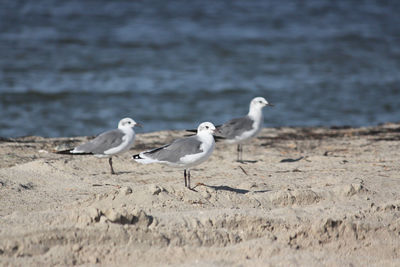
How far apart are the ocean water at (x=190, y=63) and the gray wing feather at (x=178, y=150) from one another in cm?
606

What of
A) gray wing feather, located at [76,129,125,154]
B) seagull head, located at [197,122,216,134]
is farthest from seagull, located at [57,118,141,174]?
seagull head, located at [197,122,216,134]

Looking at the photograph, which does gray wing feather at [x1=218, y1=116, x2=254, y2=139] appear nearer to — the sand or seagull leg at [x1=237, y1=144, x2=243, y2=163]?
seagull leg at [x1=237, y1=144, x2=243, y2=163]

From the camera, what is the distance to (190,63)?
1881 centimetres

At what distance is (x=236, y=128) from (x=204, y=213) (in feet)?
12.4

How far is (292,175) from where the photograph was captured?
716 cm

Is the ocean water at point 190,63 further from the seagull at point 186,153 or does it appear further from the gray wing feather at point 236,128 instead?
the seagull at point 186,153

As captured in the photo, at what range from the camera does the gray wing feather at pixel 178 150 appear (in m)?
6.36

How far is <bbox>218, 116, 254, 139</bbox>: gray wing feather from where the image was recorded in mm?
8727

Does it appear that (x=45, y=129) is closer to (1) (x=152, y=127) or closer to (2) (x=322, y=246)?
(1) (x=152, y=127)

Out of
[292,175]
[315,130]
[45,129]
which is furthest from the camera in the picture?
[45,129]

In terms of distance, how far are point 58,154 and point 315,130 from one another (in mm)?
4966

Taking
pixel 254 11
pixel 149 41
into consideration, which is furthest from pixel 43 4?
pixel 254 11

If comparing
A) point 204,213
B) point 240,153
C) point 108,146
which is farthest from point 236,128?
point 204,213

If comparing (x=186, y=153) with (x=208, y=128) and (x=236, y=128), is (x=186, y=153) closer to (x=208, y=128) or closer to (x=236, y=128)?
(x=208, y=128)
